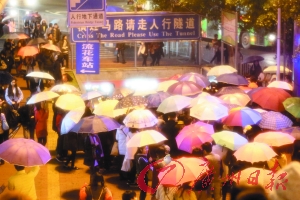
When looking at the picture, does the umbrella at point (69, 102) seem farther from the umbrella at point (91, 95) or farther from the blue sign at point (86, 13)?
the blue sign at point (86, 13)

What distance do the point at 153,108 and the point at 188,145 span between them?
126 inches

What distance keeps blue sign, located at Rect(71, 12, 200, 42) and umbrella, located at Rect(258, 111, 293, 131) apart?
979 cm

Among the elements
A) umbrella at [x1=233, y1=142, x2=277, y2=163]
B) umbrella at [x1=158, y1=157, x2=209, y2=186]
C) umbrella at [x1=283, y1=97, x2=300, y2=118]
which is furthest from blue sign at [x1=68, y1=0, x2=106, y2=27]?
umbrella at [x1=158, y1=157, x2=209, y2=186]

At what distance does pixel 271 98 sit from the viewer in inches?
514

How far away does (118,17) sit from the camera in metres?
20.1

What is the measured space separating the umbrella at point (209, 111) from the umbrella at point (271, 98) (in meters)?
1.64

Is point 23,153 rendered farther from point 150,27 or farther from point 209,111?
point 150,27

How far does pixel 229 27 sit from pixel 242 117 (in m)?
8.38

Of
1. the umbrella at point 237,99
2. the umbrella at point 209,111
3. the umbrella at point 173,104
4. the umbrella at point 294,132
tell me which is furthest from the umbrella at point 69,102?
the umbrella at point 294,132

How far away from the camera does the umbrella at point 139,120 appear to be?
11.0 metres

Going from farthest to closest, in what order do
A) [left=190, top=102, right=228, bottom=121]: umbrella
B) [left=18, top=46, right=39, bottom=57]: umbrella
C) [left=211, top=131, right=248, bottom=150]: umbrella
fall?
[left=18, top=46, right=39, bottom=57]: umbrella → [left=190, top=102, right=228, bottom=121]: umbrella → [left=211, top=131, right=248, bottom=150]: umbrella

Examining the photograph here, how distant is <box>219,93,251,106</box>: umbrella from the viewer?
505 inches

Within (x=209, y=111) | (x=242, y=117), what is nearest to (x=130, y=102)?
(x=209, y=111)

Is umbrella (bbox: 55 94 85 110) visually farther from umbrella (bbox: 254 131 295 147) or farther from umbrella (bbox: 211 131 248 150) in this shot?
umbrella (bbox: 254 131 295 147)
